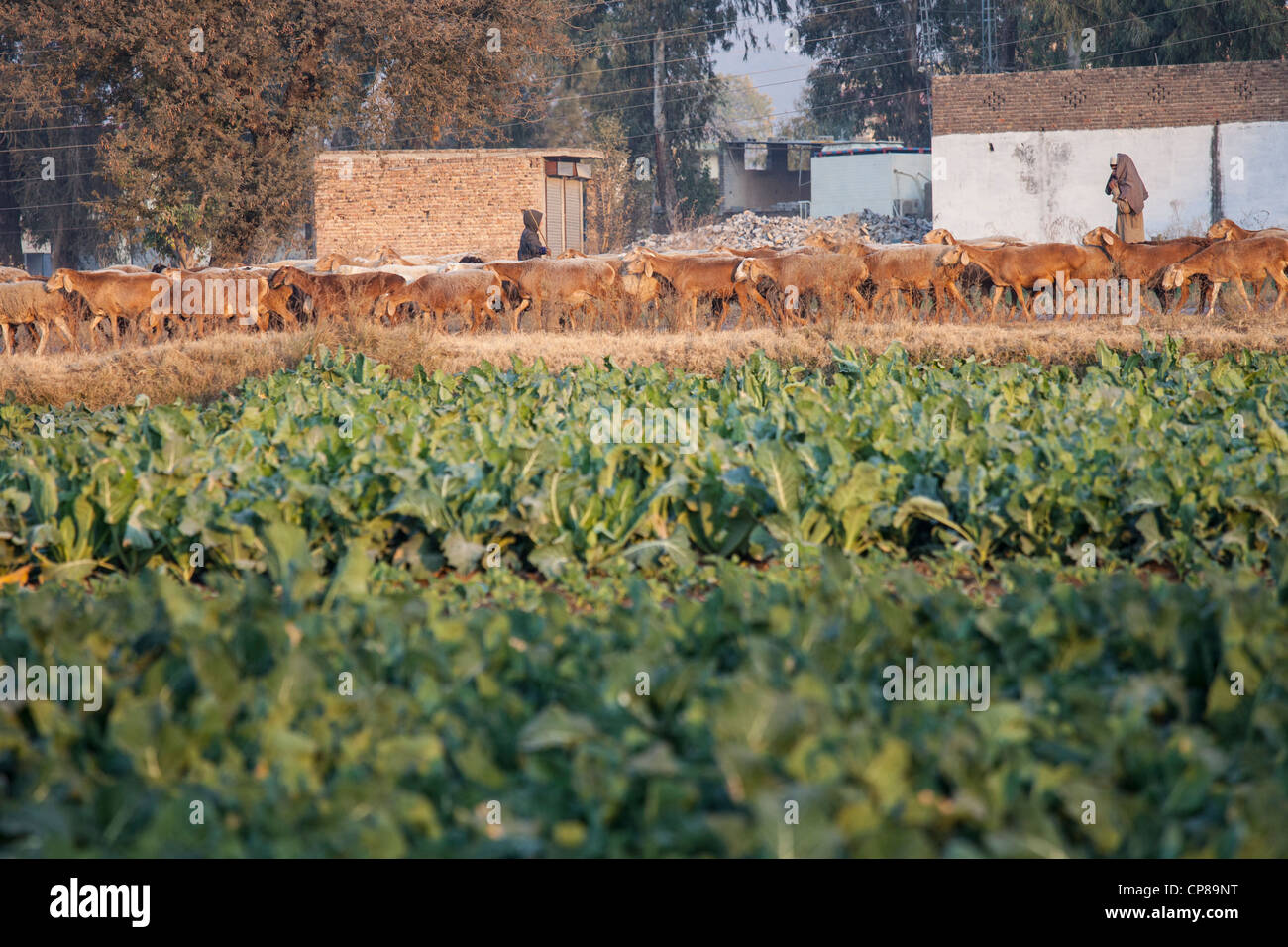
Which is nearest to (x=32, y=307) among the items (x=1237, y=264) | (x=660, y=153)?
(x=1237, y=264)

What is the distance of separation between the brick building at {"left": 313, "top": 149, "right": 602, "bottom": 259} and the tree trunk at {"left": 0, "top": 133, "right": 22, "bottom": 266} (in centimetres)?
1766

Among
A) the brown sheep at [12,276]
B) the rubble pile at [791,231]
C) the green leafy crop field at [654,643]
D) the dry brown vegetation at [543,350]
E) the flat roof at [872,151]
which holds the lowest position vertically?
the green leafy crop field at [654,643]

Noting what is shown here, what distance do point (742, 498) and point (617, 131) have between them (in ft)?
142

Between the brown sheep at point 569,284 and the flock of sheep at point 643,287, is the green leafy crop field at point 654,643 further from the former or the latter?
the brown sheep at point 569,284

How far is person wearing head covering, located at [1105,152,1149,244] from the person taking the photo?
20094 mm

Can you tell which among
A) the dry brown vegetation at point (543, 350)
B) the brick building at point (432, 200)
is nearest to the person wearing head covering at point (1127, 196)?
the dry brown vegetation at point (543, 350)

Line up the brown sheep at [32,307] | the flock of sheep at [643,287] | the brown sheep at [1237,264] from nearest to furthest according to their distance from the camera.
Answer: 1. the brown sheep at [1237,264]
2. the flock of sheep at [643,287]
3. the brown sheep at [32,307]

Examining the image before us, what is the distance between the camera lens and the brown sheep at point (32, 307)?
1683 centimetres

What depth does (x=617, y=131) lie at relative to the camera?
1891 inches

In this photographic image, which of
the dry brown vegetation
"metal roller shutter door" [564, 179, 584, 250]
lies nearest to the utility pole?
"metal roller shutter door" [564, 179, 584, 250]

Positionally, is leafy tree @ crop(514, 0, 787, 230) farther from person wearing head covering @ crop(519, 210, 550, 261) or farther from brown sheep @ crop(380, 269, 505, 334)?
brown sheep @ crop(380, 269, 505, 334)

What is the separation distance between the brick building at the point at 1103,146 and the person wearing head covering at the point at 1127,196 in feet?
34.5
